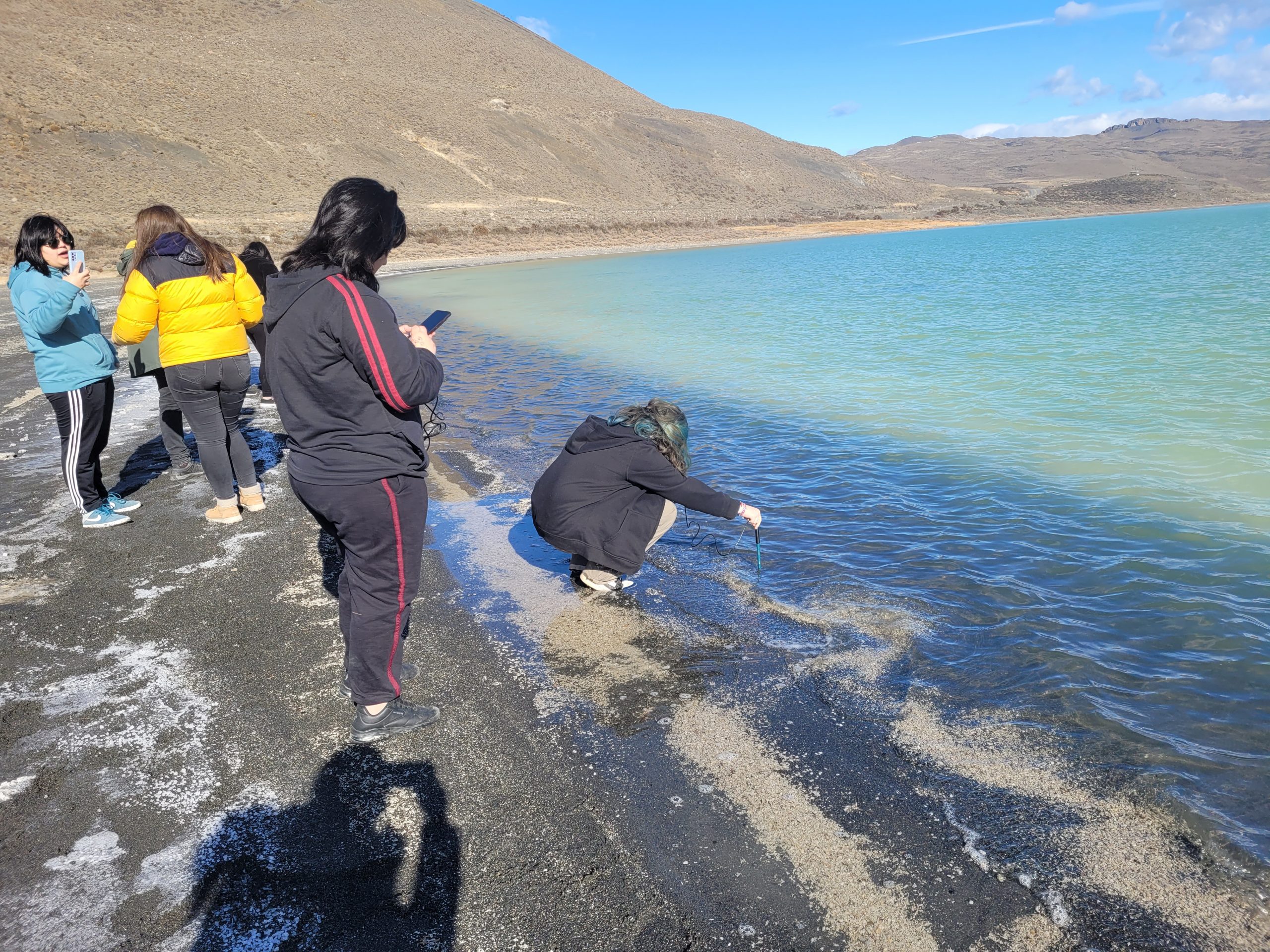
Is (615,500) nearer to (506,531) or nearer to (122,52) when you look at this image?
(506,531)

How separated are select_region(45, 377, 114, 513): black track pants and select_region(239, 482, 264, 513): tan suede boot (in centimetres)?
90

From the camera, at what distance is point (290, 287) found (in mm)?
2689

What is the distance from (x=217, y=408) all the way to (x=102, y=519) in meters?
1.11

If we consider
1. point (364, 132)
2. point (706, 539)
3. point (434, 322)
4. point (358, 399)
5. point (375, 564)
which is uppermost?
point (364, 132)

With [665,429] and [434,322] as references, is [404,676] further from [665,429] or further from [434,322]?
[665,429]

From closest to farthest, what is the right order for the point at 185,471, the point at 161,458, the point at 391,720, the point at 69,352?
the point at 391,720, the point at 69,352, the point at 185,471, the point at 161,458

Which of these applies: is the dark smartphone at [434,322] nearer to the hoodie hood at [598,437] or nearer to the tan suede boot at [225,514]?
the hoodie hood at [598,437]

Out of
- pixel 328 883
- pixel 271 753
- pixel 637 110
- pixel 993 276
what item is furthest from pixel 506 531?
pixel 637 110

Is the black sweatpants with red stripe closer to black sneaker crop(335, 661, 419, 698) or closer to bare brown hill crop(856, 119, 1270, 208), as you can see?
black sneaker crop(335, 661, 419, 698)

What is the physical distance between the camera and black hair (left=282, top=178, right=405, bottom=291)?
272 centimetres

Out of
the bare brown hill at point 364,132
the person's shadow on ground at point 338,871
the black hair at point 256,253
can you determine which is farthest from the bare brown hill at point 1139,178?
the person's shadow on ground at point 338,871

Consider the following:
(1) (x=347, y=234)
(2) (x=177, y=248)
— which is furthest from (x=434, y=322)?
(2) (x=177, y=248)

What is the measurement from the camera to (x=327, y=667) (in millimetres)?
3736

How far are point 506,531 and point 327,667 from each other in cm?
212
